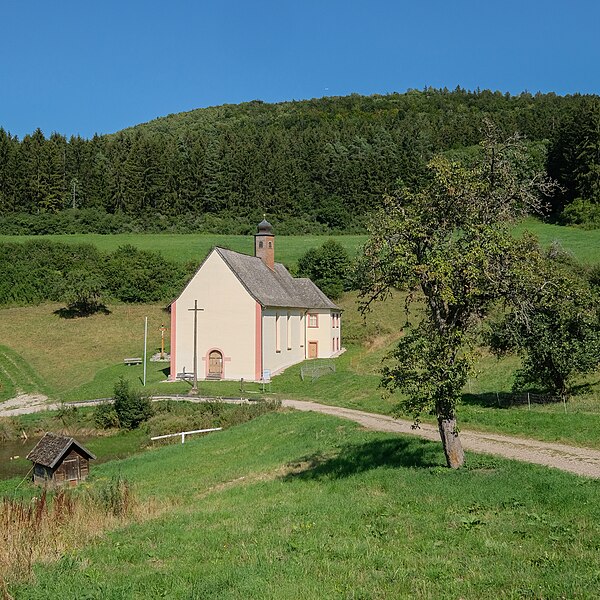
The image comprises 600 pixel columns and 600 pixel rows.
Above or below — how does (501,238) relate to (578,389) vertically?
above

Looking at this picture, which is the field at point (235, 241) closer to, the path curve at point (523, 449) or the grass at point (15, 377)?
the grass at point (15, 377)

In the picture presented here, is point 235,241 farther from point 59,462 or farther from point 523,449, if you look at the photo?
point 523,449

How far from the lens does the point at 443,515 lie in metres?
9.51

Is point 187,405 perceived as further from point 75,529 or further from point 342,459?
point 75,529

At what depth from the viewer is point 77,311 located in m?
57.2

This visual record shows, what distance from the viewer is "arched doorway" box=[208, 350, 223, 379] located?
38.2 m

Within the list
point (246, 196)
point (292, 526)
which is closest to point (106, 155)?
point (246, 196)

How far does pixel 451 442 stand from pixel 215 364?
27.3 metres

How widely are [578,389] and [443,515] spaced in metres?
15.0

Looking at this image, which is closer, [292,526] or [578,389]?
[292,526]

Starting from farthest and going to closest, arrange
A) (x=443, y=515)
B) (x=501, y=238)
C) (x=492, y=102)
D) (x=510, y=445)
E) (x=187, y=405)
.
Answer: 1. (x=492, y=102)
2. (x=187, y=405)
3. (x=510, y=445)
4. (x=501, y=238)
5. (x=443, y=515)

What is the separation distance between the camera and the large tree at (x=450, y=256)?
11.6 metres

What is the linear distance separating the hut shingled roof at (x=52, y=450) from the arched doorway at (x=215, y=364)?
1780 centimetres

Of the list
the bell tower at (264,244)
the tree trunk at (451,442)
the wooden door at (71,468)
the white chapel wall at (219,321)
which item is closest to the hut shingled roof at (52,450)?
the wooden door at (71,468)
